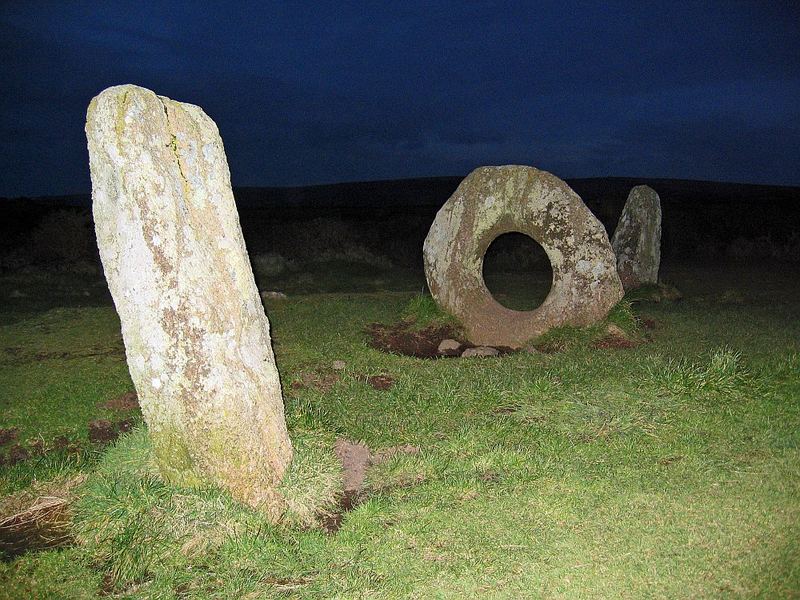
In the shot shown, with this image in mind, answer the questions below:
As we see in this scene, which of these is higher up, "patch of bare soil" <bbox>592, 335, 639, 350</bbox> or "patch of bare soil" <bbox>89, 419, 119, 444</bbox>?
"patch of bare soil" <bbox>592, 335, 639, 350</bbox>

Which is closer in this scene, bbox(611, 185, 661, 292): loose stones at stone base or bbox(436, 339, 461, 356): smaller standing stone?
bbox(436, 339, 461, 356): smaller standing stone

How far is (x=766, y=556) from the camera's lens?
3656mm

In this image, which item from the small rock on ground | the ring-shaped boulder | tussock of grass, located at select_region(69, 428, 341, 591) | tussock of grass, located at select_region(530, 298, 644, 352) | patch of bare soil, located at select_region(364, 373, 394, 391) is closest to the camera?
tussock of grass, located at select_region(69, 428, 341, 591)

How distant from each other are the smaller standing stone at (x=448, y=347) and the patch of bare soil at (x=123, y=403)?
13.1 feet

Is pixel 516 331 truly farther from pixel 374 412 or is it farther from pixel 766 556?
pixel 766 556

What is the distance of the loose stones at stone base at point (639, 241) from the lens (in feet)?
43.4

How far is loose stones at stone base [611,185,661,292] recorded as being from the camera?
13219 millimetres

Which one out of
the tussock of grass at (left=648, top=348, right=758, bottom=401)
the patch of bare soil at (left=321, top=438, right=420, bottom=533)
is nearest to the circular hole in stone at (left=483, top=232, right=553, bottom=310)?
the tussock of grass at (left=648, top=348, right=758, bottom=401)

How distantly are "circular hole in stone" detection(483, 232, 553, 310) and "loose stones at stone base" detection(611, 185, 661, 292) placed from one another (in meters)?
1.59

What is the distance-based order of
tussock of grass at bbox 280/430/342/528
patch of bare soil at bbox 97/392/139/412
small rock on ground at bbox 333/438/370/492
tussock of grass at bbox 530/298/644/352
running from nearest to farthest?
tussock of grass at bbox 280/430/342/528, small rock on ground at bbox 333/438/370/492, patch of bare soil at bbox 97/392/139/412, tussock of grass at bbox 530/298/644/352

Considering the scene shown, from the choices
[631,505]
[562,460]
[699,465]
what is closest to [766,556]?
[631,505]

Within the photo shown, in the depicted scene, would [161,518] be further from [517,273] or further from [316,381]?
[517,273]

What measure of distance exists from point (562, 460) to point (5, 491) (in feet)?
13.4

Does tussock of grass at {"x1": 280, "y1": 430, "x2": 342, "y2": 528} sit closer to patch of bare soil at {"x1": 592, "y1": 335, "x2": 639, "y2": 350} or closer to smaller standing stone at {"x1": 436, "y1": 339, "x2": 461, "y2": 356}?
smaller standing stone at {"x1": 436, "y1": 339, "x2": 461, "y2": 356}
